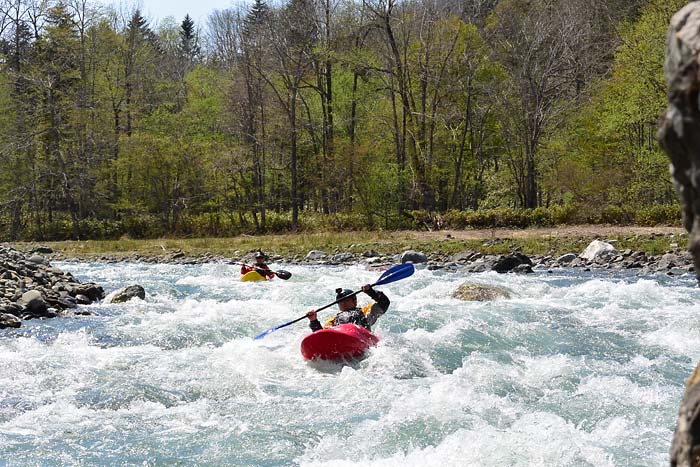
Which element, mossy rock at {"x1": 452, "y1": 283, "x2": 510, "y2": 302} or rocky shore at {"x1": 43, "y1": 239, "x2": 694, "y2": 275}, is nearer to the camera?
mossy rock at {"x1": 452, "y1": 283, "x2": 510, "y2": 302}

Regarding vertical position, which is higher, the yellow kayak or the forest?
the forest

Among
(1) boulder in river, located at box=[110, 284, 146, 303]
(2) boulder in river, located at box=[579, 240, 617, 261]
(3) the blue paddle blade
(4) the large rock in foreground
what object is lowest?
(2) boulder in river, located at box=[579, 240, 617, 261]

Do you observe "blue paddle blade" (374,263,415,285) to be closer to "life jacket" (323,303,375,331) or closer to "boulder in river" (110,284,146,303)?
"life jacket" (323,303,375,331)

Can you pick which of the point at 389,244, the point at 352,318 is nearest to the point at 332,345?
the point at 352,318

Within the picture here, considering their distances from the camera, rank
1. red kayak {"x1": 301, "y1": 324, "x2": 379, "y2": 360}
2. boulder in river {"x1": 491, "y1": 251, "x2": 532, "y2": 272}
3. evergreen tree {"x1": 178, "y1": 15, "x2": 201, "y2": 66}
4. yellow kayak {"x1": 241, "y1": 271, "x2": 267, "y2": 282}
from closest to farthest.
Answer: red kayak {"x1": 301, "y1": 324, "x2": 379, "y2": 360} → yellow kayak {"x1": 241, "y1": 271, "x2": 267, "y2": 282} → boulder in river {"x1": 491, "y1": 251, "x2": 532, "y2": 272} → evergreen tree {"x1": 178, "y1": 15, "x2": 201, "y2": 66}

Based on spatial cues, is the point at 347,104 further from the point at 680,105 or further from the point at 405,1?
the point at 680,105

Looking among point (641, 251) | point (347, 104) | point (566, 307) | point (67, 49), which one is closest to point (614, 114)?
point (641, 251)

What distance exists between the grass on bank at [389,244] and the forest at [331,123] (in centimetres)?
300

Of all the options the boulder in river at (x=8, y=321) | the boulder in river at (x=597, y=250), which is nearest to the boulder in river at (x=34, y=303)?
the boulder in river at (x=8, y=321)

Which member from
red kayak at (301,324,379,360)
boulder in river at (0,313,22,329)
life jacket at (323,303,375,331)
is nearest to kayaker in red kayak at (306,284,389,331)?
life jacket at (323,303,375,331)

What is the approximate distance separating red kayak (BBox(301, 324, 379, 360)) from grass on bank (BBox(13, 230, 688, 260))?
10484mm

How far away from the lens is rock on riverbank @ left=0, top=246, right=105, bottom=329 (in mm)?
10523

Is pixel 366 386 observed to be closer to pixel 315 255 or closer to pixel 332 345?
pixel 332 345

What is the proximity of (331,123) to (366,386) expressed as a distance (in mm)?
24810
